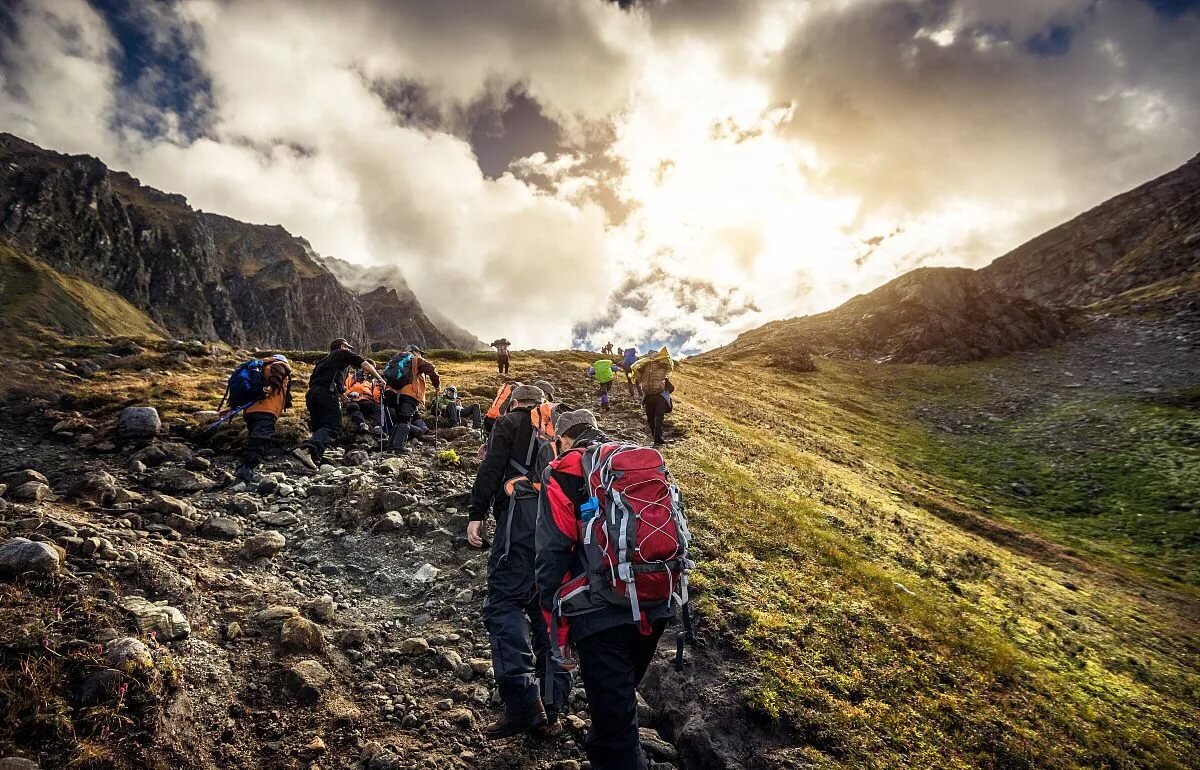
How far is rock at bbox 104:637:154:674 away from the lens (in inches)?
185

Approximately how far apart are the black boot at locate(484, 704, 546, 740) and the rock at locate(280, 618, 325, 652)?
264 cm

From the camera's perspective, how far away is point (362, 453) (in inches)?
530

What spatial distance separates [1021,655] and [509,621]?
11.8m

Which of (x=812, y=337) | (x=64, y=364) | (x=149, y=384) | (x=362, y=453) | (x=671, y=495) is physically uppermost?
(x=812, y=337)

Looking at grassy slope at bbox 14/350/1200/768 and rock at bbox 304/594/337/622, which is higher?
rock at bbox 304/594/337/622

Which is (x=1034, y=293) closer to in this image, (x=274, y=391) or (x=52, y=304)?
(x=274, y=391)

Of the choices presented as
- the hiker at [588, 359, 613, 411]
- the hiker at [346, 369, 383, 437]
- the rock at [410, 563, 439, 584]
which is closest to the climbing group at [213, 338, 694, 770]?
the rock at [410, 563, 439, 584]

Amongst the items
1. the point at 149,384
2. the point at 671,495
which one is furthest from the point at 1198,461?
the point at 149,384

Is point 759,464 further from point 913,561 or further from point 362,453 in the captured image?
point 362,453

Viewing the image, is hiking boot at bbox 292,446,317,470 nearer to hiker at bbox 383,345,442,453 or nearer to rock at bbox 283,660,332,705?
hiker at bbox 383,345,442,453

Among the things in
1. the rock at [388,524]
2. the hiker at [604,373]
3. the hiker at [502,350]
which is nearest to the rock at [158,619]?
the rock at [388,524]

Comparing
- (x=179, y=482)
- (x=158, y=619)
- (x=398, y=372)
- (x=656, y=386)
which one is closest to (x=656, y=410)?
(x=656, y=386)

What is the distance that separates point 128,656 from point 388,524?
5.32m

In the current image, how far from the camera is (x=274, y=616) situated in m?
6.59
